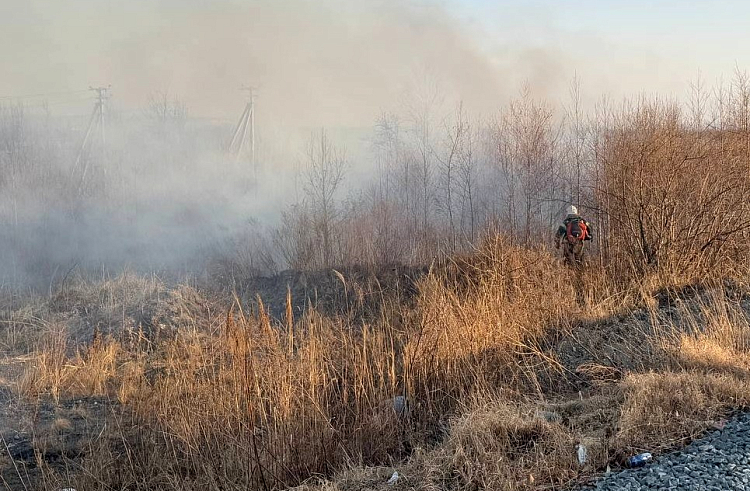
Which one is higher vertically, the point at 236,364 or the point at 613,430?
the point at 236,364

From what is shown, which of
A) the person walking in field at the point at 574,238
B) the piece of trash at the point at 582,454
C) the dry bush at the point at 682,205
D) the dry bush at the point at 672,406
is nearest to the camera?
the piece of trash at the point at 582,454

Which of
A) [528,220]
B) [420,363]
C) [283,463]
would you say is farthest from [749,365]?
[528,220]

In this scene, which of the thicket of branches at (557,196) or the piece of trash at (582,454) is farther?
the thicket of branches at (557,196)

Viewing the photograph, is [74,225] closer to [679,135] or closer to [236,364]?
[236,364]

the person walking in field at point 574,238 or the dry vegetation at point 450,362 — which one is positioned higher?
the person walking in field at point 574,238

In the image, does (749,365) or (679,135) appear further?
(679,135)

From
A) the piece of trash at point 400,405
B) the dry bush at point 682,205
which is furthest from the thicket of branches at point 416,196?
the piece of trash at point 400,405

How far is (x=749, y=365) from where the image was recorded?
15.1 feet

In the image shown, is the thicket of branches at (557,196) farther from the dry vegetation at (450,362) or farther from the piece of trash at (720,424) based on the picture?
the piece of trash at (720,424)

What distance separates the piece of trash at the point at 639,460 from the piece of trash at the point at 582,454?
0.76ft

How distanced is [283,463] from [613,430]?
2.12m

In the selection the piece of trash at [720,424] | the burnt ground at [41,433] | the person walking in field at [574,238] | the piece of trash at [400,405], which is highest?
the person walking in field at [574,238]

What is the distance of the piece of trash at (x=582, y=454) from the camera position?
323 centimetres

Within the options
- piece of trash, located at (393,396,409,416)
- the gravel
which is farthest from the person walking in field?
the gravel
